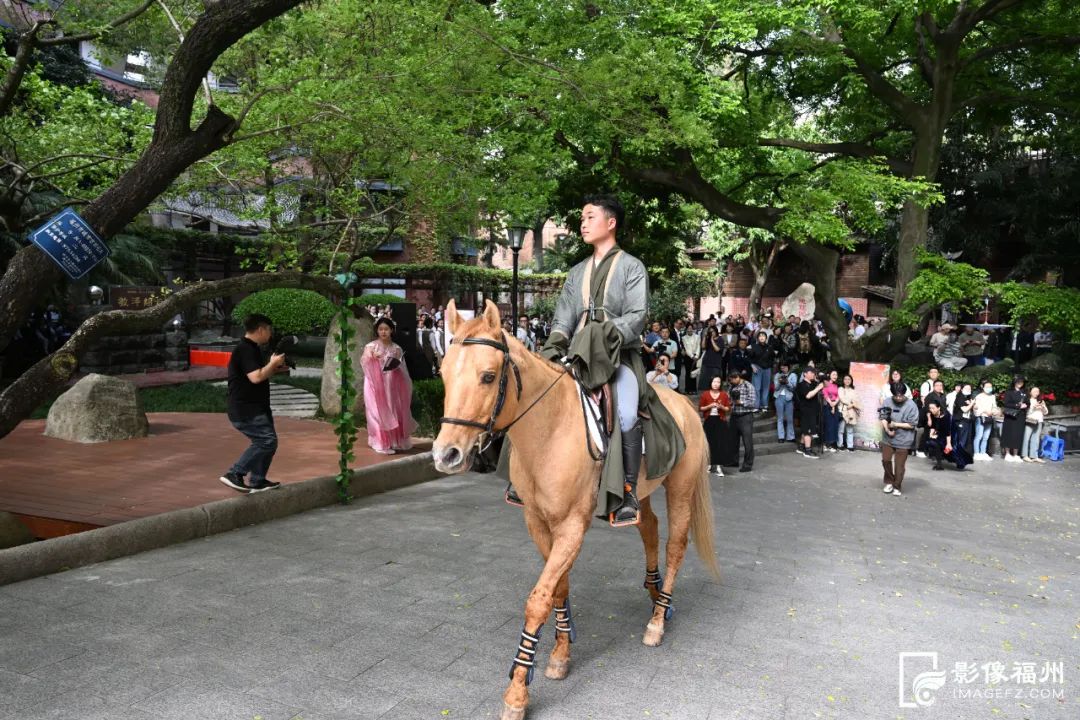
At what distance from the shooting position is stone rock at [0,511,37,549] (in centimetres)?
643

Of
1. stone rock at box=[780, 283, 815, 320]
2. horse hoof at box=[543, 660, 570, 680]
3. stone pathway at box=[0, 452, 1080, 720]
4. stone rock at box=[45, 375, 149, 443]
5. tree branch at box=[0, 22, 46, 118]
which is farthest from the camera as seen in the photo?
stone rock at box=[780, 283, 815, 320]

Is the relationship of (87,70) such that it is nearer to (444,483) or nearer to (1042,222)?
(444,483)

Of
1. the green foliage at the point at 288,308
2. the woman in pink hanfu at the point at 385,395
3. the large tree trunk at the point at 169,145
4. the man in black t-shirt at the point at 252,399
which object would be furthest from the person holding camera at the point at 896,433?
the green foliage at the point at 288,308

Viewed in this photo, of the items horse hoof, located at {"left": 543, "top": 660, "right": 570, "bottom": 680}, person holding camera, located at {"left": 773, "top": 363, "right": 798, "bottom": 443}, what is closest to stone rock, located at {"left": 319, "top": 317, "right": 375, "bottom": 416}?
person holding camera, located at {"left": 773, "top": 363, "right": 798, "bottom": 443}

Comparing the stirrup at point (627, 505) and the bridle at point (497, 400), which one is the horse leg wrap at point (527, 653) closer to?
the stirrup at point (627, 505)

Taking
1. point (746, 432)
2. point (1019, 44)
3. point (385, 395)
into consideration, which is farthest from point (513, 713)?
point (1019, 44)

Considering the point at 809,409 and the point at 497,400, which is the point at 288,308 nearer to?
the point at 809,409

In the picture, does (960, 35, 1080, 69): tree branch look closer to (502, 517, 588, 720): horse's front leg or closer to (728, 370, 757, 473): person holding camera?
(728, 370, 757, 473): person holding camera

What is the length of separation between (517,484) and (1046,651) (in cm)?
397

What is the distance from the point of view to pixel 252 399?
8273 mm

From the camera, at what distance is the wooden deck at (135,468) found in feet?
25.9

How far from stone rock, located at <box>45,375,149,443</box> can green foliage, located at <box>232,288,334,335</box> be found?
1012 cm

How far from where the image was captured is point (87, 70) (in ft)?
74.4

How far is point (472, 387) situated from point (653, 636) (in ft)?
7.96
